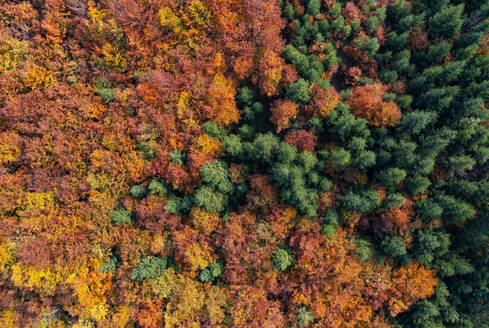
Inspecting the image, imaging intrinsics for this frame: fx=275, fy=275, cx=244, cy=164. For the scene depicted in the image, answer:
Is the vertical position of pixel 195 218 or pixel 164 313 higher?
pixel 195 218

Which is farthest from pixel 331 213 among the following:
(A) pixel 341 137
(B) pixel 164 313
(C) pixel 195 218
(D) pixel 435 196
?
(B) pixel 164 313

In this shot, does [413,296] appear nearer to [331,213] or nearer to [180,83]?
[331,213]

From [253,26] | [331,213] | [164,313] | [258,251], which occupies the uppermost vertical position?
[253,26]

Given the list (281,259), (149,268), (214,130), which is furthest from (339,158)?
(149,268)

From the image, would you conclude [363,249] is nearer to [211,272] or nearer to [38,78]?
[211,272]

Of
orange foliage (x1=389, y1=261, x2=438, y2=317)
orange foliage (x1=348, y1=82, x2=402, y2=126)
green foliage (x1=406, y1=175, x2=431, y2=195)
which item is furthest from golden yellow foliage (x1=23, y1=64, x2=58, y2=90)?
orange foliage (x1=389, y1=261, x2=438, y2=317)
